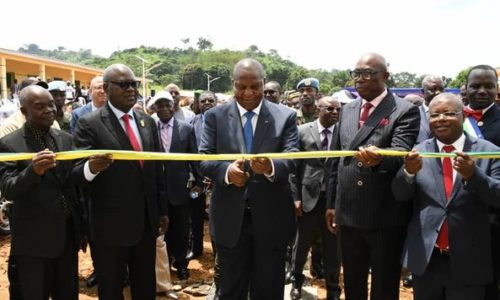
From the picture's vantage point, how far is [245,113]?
352 centimetres

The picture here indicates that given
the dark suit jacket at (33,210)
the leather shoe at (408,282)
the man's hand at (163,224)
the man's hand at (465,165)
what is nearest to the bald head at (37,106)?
the dark suit jacket at (33,210)

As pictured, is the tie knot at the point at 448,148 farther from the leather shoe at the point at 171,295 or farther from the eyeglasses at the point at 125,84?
the leather shoe at the point at 171,295

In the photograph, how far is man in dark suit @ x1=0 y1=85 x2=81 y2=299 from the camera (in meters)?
3.40

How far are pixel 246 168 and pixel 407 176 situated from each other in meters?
1.22

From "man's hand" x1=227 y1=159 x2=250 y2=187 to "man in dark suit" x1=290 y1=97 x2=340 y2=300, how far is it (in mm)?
1968

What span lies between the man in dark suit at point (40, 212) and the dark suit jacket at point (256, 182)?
4.01 feet

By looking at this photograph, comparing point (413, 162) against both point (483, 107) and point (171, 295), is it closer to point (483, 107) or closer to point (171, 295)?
point (483, 107)

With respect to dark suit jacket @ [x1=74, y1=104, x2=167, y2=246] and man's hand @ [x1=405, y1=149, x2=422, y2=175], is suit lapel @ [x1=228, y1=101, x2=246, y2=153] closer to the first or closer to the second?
dark suit jacket @ [x1=74, y1=104, x2=167, y2=246]

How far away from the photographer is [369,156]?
3.20m

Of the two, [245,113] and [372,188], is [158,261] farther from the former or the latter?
[372,188]

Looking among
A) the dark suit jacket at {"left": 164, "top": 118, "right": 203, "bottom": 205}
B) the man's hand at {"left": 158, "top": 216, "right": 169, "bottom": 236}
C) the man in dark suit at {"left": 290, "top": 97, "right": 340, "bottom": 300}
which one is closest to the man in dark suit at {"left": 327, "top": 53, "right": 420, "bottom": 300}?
the man in dark suit at {"left": 290, "top": 97, "right": 340, "bottom": 300}

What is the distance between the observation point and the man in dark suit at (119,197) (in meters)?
3.51

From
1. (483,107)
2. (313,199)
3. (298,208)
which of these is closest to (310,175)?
(313,199)

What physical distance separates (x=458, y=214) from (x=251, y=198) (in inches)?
60.6
